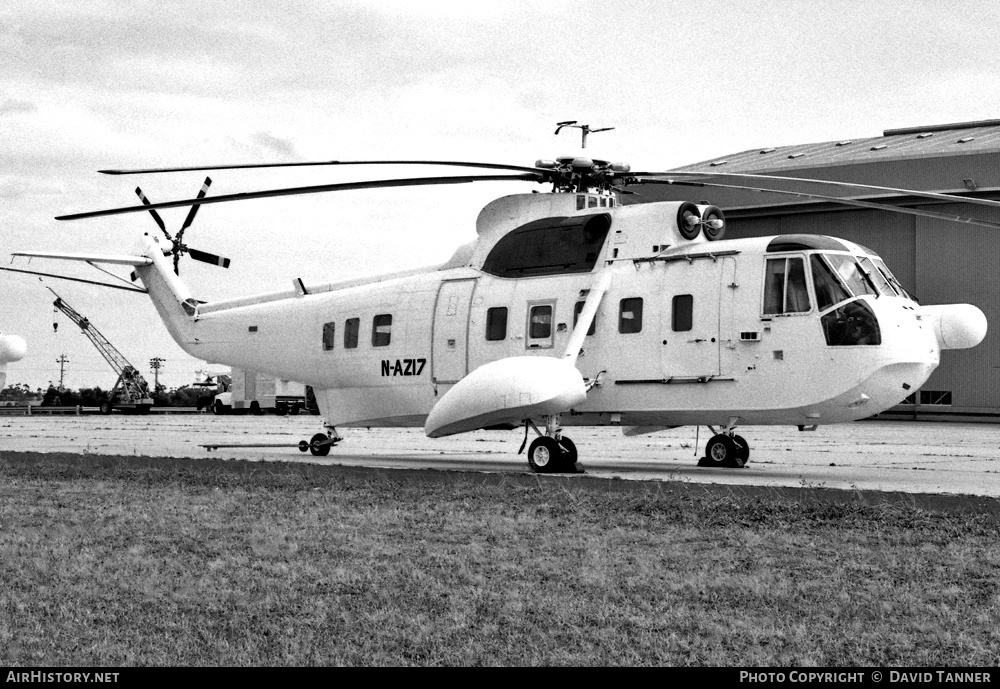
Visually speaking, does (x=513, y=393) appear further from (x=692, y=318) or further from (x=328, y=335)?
(x=328, y=335)

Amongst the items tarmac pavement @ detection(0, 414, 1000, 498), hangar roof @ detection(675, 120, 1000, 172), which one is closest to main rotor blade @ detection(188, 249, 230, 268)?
tarmac pavement @ detection(0, 414, 1000, 498)

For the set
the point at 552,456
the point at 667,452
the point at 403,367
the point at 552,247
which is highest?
the point at 552,247

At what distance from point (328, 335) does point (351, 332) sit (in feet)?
1.90

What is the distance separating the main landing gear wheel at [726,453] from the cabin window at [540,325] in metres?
3.08

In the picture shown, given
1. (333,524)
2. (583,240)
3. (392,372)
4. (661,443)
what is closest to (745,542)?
(333,524)

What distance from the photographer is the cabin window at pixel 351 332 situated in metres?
21.0

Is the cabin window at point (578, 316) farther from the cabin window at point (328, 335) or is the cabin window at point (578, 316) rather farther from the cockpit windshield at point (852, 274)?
the cabin window at point (328, 335)

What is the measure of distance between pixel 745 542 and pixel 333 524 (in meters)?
3.69

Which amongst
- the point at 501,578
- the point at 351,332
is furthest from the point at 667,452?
the point at 501,578

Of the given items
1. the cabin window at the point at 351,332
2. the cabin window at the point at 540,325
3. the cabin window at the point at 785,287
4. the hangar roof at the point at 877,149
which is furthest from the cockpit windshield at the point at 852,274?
the hangar roof at the point at 877,149

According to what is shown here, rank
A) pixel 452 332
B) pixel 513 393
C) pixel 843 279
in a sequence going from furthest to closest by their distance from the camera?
pixel 452 332
pixel 513 393
pixel 843 279

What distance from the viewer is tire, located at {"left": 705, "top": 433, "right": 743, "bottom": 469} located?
60.6ft

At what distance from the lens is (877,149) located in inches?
1866

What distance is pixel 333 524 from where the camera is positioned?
10.7 m
